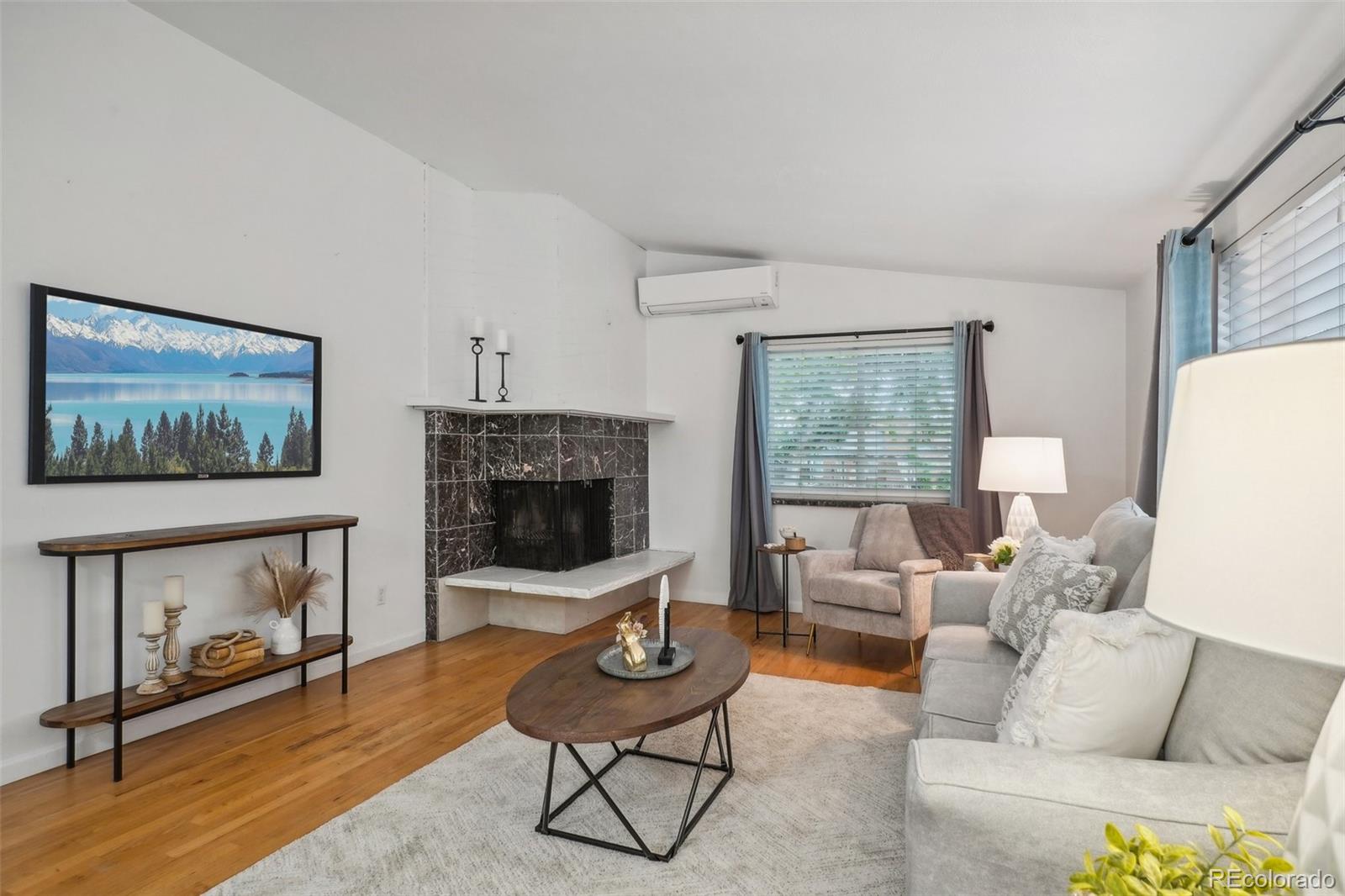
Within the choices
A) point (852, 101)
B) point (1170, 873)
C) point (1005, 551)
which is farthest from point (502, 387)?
point (1170, 873)

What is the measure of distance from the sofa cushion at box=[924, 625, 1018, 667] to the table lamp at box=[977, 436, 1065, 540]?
1.25m

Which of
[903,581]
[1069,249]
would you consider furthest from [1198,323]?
[903,581]

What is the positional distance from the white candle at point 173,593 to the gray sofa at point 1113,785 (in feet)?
9.15

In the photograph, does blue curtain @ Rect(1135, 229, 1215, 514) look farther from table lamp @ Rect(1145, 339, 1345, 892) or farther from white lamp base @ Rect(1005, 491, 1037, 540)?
table lamp @ Rect(1145, 339, 1345, 892)

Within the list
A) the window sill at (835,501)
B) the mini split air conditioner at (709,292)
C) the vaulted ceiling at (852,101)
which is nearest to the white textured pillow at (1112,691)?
the vaulted ceiling at (852,101)

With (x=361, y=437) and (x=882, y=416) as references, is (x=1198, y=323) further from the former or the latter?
(x=361, y=437)

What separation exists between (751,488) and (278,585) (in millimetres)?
3092

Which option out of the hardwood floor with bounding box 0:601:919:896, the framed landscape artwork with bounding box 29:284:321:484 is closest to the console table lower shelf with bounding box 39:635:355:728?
the hardwood floor with bounding box 0:601:919:896

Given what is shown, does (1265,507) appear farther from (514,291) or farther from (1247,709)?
(514,291)

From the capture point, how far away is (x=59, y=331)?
2.53 metres

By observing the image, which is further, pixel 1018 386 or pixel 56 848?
pixel 1018 386

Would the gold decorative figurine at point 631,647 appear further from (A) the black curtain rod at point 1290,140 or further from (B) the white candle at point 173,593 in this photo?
(A) the black curtain rod at point 1290,140

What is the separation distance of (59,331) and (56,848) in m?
1.71

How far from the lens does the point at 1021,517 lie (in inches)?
155
